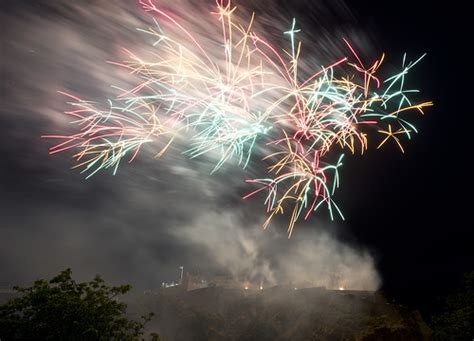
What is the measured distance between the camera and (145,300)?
99.1m

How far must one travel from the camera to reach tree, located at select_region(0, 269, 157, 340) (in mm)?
15492

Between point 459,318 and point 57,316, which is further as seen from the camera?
point 459,318

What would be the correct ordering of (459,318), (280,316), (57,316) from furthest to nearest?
(280,316)
(459,318)
(57,316)

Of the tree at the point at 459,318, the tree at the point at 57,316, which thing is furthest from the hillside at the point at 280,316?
the tree at the point at 57,316

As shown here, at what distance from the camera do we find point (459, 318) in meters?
41.4

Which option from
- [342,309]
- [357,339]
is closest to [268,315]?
[342,309]

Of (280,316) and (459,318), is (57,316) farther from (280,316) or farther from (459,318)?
(280,316)

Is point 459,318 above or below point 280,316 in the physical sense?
below

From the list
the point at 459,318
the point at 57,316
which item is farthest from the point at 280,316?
the point at 57,316

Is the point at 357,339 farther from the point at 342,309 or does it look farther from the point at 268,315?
the point at 268,315

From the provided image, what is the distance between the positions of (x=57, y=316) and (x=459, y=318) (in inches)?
1720

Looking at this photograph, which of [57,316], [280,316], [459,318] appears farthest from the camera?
[280,316]

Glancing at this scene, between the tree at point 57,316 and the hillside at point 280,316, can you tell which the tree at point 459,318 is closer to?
the hillside at point 280,316

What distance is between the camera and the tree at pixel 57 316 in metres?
15.5
